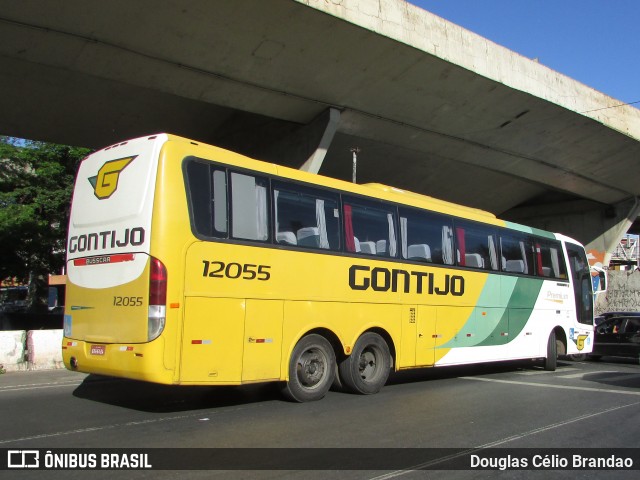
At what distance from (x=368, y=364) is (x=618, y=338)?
37.4 feet

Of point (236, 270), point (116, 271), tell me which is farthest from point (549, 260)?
point (116, 271)

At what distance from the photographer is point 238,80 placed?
15.3 meters

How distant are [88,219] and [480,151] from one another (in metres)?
17.4

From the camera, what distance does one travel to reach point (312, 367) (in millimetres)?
8594

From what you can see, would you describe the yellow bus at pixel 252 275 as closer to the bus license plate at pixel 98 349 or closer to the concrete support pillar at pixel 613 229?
the bus license plate at pixel 98 349

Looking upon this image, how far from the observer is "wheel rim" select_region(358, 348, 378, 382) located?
9.37m

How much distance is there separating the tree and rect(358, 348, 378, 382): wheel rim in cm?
1862

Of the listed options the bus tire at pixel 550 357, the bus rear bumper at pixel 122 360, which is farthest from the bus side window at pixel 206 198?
the bus tire at pixel 550 357

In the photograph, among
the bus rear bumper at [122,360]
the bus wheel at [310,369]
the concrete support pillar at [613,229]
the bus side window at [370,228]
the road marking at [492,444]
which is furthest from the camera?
the concrete support pillar at [613,229]

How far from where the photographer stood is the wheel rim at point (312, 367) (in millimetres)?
8430

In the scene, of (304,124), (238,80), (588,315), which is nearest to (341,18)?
(238,80)

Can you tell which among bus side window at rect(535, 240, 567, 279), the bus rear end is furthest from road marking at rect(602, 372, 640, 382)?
the bus rear end

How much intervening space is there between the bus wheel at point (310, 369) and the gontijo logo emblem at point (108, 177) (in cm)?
341

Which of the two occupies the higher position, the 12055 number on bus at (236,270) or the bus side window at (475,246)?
the bus side window at (475,246)
